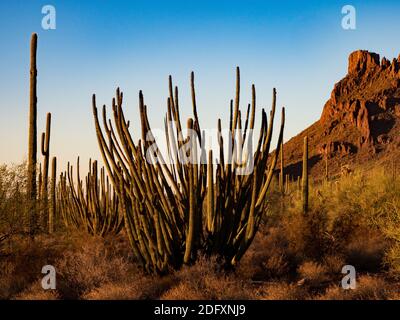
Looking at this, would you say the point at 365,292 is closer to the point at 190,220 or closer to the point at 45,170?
the point at 190,220

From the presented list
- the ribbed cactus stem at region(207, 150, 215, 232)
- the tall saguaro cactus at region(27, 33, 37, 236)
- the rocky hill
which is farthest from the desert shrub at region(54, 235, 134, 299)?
the rocky hill

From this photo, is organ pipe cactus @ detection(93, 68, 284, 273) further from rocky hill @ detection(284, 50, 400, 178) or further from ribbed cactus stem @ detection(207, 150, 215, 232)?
rocky hill @ detection(284, 50, 400, 178)

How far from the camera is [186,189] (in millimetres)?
8617

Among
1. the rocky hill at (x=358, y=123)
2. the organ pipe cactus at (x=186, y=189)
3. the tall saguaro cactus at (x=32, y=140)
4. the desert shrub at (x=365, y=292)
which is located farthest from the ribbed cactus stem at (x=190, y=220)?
the rocky hill at (x=358, y=123)

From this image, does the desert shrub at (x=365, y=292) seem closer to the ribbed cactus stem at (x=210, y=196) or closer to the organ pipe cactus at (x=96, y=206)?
the ribbed cactus stem at (x=210, y=196)

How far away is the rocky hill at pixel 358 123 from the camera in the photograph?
73.4 m

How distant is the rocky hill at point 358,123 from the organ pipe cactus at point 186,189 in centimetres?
5372

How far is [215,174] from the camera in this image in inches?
350

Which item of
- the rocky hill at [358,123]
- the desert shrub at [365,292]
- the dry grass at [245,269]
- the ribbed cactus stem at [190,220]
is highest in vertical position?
the rocky hill at [358,123]

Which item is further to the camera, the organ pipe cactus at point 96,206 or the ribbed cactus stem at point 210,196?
the organ pipe cactus at point 96,206

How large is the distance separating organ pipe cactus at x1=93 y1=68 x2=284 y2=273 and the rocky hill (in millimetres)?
53720

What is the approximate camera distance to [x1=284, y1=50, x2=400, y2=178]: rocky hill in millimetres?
73375
